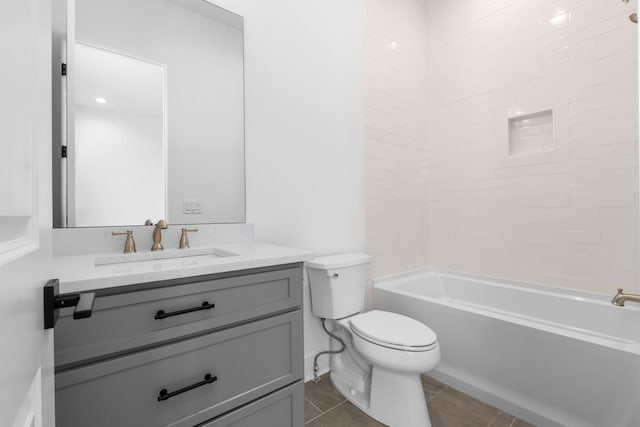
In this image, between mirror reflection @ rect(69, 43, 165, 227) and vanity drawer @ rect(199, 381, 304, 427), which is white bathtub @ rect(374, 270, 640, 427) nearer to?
vanity drawer @ rect(199, 381, 304, 427)

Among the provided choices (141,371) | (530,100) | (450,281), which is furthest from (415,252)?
(141,371)

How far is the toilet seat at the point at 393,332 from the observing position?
1455 millimetres

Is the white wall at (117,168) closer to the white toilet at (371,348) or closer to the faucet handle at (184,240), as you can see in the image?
the faucet handle at (184,240)

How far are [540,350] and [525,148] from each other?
1.44 meters

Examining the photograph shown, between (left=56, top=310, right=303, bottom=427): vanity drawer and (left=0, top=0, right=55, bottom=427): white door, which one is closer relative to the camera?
(left=0, top=0, right=55, bottom=427): white door

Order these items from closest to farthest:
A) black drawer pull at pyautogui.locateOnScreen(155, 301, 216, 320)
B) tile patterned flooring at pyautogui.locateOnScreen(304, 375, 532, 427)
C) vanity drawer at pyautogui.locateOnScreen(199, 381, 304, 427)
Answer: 1. black drawer pull at pyautogui.locateOnScreen(155, 301, 216, 320)
2. vanity drawer at pyautogui.locateOnScreen(199, 381, 304, 427)
3. tile patterned flooring at pyautogui.locateOnScreen(304, 375, 532, 427)

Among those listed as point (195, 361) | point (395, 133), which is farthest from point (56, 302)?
point (395, 133)

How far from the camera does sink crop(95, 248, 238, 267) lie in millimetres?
1209

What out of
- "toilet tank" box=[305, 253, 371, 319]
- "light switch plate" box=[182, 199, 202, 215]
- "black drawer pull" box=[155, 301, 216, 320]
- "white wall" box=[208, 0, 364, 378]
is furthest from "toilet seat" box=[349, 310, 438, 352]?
"light switch plate" box=[182, 199, 202, 215]

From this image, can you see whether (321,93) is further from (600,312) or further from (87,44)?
(600,312)

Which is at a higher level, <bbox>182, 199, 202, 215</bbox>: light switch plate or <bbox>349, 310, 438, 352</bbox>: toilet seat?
<bbox>182, 199, 202, 215</bbox>: light switch plate

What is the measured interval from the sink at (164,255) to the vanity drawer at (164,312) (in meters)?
0.26

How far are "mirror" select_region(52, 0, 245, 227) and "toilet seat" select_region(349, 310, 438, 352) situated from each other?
2.99 ft

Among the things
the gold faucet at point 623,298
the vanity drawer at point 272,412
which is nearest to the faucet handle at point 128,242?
the vanity drawer at point 272,412
